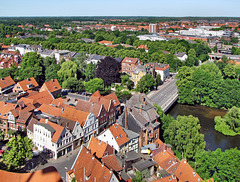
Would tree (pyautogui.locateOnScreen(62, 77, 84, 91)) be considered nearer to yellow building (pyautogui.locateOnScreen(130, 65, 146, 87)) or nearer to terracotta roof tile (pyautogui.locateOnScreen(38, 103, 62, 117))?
yellow building (pyautogui.locateOnScreen(130, 65, 146, 87))

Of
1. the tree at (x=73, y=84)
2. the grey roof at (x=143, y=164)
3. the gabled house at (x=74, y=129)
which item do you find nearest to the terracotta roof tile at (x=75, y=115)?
the gabled house at (x=74, y=129)

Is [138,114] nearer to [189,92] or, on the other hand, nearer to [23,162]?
[23,162]

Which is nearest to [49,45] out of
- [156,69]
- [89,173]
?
[156,69]

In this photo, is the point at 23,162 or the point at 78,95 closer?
the point at 23,162

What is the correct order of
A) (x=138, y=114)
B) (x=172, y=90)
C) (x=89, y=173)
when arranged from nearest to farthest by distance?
1. (x=89, y=173)
2. (x=138, y=114)
3. (x=172, y=90)

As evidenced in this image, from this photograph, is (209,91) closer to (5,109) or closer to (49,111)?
(49,111)

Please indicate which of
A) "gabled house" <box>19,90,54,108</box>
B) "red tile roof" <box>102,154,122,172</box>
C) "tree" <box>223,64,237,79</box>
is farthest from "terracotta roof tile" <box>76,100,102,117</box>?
"tree" <box>223,64,237,79</box>

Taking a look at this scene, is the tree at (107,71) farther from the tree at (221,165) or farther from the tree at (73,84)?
the tree at (221,165)

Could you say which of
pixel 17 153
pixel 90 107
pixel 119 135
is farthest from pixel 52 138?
pixel 90 107
